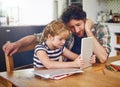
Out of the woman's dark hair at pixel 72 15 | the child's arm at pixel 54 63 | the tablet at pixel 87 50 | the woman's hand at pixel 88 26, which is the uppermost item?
the woman's dark hair at pixel 72 15

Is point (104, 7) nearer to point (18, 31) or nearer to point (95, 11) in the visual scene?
point (95, 11)

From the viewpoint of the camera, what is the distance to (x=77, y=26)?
1760mm

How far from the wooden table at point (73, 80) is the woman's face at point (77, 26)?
504 millimetres

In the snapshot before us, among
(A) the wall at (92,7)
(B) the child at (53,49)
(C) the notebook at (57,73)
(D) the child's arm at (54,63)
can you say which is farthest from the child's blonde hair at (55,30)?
(A) the wall at (92,7)

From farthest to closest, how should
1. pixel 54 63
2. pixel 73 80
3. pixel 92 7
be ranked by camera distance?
pixel 92 7, pixel 54 63, pixel 73 80

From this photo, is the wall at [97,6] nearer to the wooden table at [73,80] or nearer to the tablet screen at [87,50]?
the tablet screen at [87,50]

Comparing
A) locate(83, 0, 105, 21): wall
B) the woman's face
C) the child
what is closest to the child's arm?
the child

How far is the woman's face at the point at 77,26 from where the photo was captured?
5.72ft

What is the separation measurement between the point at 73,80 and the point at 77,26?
2.22 ft

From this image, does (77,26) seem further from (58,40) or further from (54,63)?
(54,63)

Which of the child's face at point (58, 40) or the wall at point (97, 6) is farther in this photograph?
the wall at point (97, 6)

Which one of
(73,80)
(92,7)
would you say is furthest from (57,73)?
(92,7)

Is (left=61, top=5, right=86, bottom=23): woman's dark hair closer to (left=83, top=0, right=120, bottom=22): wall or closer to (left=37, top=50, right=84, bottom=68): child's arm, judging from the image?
(left=37, top=50, right=84, bottom=68): child's arm

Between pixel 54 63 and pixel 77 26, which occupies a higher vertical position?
pixel 77 26
